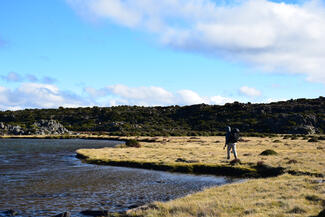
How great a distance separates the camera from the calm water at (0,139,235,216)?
17875 mm

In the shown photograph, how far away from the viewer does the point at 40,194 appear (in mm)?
20656

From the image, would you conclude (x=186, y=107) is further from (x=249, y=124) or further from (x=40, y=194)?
(x=40, y=194)

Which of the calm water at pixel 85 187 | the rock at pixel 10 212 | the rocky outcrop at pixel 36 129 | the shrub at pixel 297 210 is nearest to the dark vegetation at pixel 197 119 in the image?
the rocky outcrop at pixel 36 129

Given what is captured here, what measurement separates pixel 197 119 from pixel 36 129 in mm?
65913

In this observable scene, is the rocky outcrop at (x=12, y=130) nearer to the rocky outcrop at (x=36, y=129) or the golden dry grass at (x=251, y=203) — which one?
the rocky outcrop at (x=36, y=129)

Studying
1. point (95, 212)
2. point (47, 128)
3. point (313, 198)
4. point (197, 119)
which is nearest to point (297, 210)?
point (313, 198)

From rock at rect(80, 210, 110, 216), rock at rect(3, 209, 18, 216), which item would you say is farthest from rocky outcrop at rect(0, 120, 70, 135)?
rock at rect(80, 210, 110, 216)

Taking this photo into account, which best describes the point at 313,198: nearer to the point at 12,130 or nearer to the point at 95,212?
the point at 95,212

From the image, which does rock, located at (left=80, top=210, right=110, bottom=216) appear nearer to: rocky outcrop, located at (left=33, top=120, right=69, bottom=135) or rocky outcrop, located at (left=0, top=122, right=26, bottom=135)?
rocky outcrop, located at (left=33, top=120, right=69, bottom=135)

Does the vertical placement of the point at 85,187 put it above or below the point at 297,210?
below

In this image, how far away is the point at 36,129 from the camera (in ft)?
392

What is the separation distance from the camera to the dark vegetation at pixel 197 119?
108875 millimetres

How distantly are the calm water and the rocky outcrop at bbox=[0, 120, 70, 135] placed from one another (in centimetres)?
8917

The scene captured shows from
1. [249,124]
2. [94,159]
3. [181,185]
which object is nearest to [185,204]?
[181,185]
